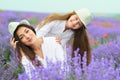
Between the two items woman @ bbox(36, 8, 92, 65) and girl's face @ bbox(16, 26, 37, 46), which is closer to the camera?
girl's face @ bbox(16, 26, 37, 46)

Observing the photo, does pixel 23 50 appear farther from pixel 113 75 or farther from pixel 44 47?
pixel 113 75

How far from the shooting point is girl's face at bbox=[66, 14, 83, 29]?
340 centimetres

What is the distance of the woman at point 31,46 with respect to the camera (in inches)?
123

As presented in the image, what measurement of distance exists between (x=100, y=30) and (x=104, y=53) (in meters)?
2.91

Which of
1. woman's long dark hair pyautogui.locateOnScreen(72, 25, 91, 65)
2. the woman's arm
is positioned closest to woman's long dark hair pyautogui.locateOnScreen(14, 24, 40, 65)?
the woman's arm

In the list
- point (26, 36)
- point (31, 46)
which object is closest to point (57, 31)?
point (31, 46)

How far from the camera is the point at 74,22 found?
339cm

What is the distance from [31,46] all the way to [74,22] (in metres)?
0.43

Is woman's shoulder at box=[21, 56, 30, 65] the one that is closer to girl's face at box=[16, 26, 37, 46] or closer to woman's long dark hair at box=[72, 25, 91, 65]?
girl's face at box=[16, 26, 37, 46]

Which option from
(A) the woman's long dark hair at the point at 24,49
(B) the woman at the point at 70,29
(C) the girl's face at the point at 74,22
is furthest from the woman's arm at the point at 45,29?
(A) the woman's long dark hair at the point at 24,49

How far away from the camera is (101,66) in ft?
7.75

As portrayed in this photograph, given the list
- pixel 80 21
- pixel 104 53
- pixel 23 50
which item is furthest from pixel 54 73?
pixel 104 53

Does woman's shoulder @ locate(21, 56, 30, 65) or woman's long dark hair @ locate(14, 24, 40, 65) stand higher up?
woman's long dark hair @ locate(14, 24, 40, 65)

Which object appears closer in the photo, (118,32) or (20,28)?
(20,28)
